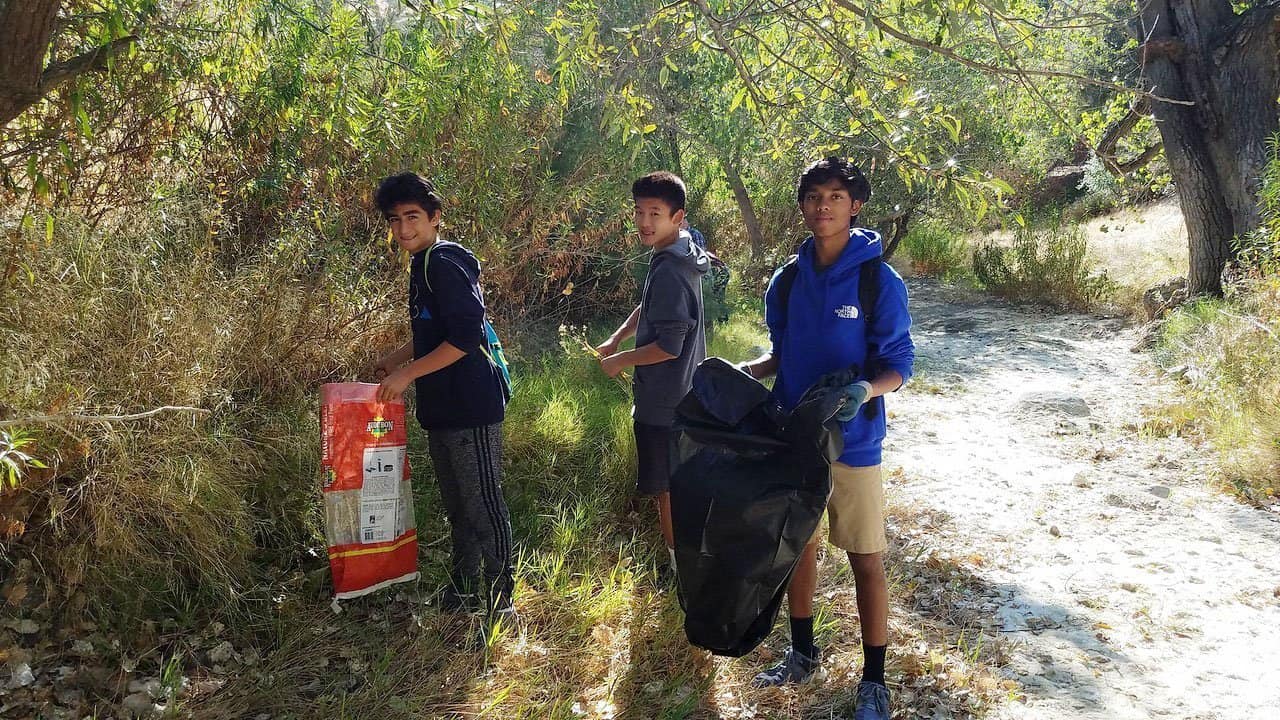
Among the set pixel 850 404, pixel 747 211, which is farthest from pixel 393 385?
pixel 747 211

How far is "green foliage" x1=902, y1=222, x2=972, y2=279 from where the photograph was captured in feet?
47.5

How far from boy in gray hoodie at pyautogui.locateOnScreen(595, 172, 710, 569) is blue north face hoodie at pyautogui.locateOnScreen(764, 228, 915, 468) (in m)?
0.55

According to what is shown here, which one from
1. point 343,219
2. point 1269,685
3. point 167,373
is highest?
point 343,219

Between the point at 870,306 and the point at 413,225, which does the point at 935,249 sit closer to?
the point at 870,306

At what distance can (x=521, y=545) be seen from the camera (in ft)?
12.5

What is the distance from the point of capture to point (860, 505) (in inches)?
106

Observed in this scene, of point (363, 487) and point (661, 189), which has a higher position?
point (661, 189)

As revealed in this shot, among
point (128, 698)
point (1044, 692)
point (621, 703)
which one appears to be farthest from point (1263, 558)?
point (128, 698)

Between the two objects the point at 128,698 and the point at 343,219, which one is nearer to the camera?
the point at 128,698

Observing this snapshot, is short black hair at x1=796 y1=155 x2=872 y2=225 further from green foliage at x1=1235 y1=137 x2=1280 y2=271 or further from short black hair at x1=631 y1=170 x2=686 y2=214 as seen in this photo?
green foliage at x1=1235 y1=137 x2=1280 y2=271

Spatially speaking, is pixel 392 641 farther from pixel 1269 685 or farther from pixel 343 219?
pixel 1269 685

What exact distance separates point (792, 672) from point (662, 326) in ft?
4.53

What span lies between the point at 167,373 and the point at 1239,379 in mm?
6685

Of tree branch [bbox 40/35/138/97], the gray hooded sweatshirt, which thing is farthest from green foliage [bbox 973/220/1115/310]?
tree branch [bbox 40/35/138/97]
